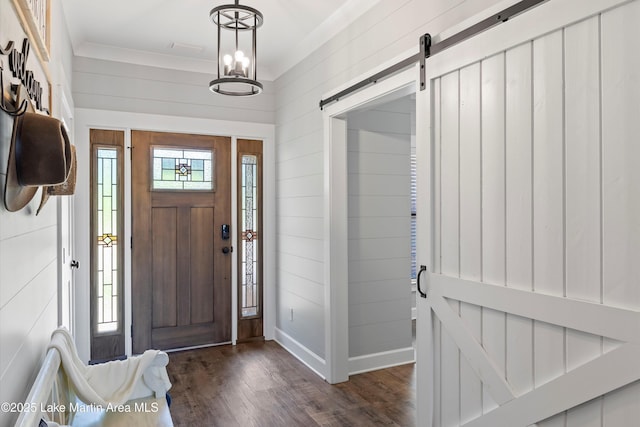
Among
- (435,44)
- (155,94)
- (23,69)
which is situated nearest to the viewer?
(23,69)

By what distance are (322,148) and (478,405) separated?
2195 millimetres

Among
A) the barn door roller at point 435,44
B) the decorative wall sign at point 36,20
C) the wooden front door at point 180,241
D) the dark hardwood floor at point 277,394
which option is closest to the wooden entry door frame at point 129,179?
the wooden front door at point 180,241

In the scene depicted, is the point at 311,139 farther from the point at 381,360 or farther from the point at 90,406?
the point at 90,406

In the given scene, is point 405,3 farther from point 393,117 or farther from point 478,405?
point 478,405

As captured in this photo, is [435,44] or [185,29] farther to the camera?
[185,29]

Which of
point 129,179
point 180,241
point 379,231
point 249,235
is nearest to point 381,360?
point 379,231

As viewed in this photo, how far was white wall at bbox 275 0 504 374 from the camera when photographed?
262cm

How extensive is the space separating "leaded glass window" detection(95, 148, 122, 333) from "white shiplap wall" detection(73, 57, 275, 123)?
0.46m

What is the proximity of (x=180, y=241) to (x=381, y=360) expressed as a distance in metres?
2.12

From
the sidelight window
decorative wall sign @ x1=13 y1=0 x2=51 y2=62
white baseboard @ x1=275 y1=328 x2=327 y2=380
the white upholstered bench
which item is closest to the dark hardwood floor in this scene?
white baseboard @ x1=275 y1=328 x2=327 y2=380

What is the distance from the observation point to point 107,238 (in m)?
3.87

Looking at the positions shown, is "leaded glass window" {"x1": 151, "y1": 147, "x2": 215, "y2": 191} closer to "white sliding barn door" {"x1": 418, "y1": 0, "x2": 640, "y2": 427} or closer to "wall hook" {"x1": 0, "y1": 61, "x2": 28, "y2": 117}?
"white sliding barn door" {"x1": 418, "y1": 0, "x2": 640, "y2": 427}

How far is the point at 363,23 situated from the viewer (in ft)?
9.71

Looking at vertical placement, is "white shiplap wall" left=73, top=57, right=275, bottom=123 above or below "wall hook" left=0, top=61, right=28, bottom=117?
above
